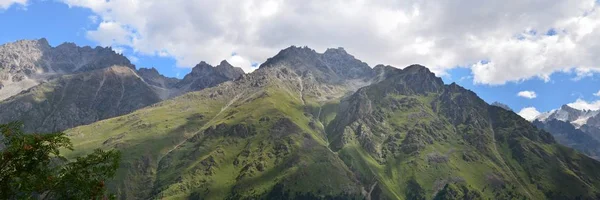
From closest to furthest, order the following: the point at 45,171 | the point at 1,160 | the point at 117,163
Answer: the point at 1,160 → the point at 45,171 → the point at 117,163

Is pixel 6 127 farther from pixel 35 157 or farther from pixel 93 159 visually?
pixel 93 159

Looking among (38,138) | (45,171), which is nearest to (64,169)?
(45,171)

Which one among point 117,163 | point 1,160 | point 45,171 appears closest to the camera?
point 1,160

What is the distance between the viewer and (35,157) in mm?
39625

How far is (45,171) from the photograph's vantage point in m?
40.5

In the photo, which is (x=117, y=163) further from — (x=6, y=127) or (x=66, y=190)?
(x=6, y=127)

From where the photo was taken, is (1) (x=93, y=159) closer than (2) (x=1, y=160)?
No

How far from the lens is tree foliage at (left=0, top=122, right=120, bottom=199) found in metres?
37.9

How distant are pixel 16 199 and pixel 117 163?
8.70 meters

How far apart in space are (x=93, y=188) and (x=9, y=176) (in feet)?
21.9

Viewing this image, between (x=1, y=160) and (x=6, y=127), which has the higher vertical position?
(x=6, y=127)

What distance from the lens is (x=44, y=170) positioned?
132 feet

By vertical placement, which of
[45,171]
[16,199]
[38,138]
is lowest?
[16,199]

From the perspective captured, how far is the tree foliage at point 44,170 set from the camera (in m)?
37.9
